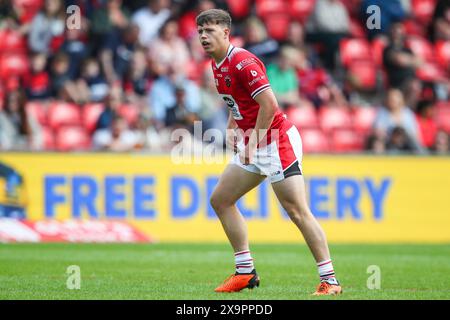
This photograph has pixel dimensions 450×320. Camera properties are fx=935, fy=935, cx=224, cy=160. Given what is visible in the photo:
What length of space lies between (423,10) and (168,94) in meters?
6.86

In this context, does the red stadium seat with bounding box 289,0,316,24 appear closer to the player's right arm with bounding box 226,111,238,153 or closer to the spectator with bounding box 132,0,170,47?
the spectator with bounding box 132,0,170,47

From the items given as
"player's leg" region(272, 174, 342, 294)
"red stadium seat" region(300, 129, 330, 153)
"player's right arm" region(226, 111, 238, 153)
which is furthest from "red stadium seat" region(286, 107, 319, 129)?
"player's leg" region(272, 174, 342, 294)

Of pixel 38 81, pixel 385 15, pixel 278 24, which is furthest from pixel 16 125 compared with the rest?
pixel 385 15

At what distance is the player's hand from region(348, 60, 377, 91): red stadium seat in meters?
11.8

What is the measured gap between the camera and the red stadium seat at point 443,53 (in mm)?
21141

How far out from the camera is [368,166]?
16875 millimetres

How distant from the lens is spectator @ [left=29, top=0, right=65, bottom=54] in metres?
19.6

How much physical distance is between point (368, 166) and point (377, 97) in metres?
3.76

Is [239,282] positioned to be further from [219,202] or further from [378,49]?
[378,49]

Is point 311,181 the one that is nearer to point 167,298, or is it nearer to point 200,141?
point 200,141

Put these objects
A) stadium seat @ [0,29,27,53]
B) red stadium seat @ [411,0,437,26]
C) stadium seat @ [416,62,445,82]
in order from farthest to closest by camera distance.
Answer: red stadium seat @ [411,0,437,26], stadium seat @ [416,62,445,82], stadium seat @ [0,29,27,53]

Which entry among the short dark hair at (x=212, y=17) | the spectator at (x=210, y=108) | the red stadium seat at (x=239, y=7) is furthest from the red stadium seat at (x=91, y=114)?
the short dark hair at (x=212, y=17)

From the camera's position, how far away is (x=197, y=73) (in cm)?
1950

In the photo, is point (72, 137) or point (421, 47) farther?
point (421, 47)
